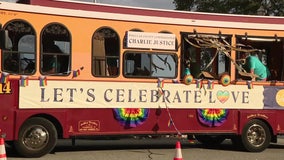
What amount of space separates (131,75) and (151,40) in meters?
0.97

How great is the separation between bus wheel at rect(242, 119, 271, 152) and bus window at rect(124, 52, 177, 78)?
8.07 ft

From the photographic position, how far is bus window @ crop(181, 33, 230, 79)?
12583 mm

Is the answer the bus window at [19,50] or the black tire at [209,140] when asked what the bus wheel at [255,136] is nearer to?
the black tire at [209,140]

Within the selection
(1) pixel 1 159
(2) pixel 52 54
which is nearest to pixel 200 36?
(2) pixel 52 54

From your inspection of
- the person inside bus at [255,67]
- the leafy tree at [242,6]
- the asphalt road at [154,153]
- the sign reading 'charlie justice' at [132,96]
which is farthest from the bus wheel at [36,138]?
the leafy tree at [242,6]

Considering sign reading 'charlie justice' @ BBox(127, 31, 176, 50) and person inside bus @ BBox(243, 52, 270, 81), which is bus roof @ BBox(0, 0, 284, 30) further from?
person inside bus @ BBox(243, 52, 270, 81)

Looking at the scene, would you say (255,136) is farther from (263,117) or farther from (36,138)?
(36,138)

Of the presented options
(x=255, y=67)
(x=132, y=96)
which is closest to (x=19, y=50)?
(x=132, y=96)

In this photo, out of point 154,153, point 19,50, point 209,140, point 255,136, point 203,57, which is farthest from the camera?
point 209,140

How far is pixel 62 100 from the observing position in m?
11.1

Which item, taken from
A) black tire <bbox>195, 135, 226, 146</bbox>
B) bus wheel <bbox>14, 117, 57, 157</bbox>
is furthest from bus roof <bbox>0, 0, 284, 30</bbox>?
black tire <bbox>195, 135, 226, 146</bbox>

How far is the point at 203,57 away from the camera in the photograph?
1298 cm

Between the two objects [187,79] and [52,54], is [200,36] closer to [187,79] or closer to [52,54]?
[187,79]

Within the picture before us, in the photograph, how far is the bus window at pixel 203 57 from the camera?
12583 millimetres
